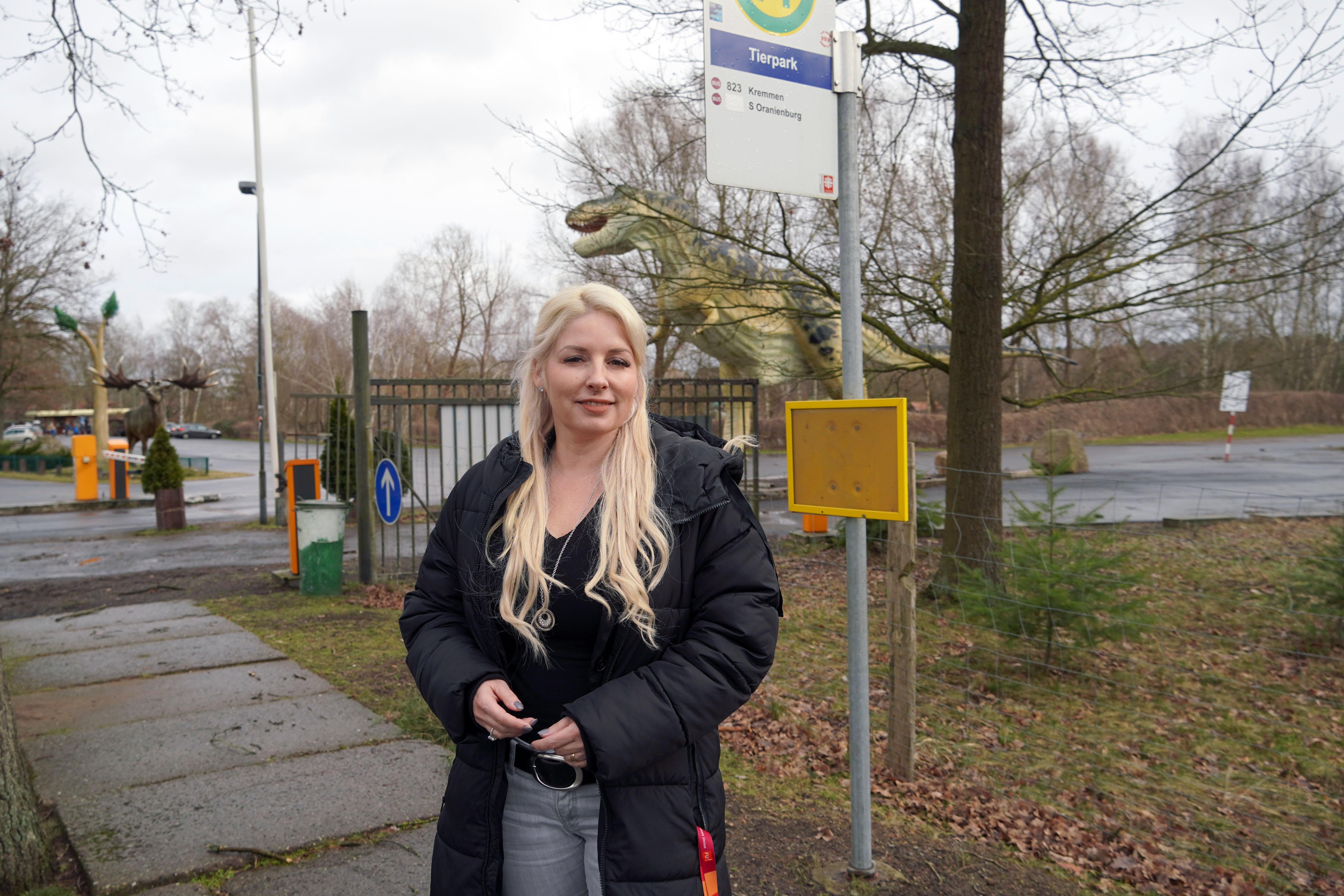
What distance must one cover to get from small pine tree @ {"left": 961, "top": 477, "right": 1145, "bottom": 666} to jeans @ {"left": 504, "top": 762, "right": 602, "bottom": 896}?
139 inches

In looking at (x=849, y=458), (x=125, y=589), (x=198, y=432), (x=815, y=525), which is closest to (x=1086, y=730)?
(x=849, y=458)

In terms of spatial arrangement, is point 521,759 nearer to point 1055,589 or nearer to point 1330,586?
point 1055,589

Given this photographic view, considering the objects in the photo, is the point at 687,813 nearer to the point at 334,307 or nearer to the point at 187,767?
the point at 187,767

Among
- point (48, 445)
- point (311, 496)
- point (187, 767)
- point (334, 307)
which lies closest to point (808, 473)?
point (187, 767)

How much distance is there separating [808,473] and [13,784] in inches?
112

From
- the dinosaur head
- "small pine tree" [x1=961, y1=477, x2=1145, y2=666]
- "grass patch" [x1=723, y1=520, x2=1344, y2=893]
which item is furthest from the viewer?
the dinosaur head

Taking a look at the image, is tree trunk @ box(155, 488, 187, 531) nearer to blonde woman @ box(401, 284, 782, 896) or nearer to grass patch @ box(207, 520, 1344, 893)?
grass patch @ box(207, 520, 1344, 893)

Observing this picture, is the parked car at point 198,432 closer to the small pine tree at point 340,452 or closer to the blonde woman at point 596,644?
the small pine tree at point 340,452

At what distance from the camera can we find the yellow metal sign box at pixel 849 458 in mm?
2707

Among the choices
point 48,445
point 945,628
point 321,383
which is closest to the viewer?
point 945,628

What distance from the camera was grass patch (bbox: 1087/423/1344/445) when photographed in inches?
1398

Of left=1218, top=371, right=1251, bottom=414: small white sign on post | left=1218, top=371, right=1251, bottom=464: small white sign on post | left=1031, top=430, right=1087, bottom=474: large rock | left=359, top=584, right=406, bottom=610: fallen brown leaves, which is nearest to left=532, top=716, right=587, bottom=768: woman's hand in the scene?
left=1218, top=371, right=1251, bottom=414: small white sign on post

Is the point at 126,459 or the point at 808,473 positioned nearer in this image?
the point at 808,473

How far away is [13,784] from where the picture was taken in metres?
2.92
